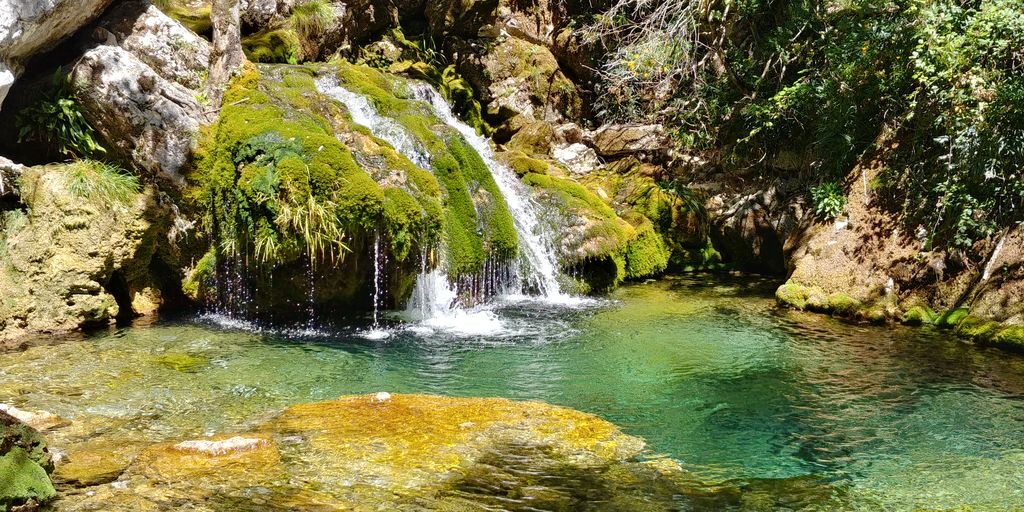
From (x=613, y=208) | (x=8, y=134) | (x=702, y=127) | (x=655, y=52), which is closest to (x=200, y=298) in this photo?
(x=8, y=134)

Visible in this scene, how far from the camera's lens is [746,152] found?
53.1 ft

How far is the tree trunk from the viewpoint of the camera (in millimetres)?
11258

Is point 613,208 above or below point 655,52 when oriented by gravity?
below

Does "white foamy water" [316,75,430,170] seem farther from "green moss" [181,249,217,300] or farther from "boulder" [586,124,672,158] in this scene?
"boulder" [586,124,672,158]

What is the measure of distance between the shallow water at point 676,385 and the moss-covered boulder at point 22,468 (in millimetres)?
929

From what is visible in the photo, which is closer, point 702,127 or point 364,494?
point 364,494

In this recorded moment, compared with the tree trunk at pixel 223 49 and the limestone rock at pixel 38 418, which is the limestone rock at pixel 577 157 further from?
the limestone rock at pixel 38 418

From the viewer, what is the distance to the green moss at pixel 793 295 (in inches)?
469

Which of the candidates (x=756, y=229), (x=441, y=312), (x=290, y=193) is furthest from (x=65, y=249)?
(x=756, y=229)

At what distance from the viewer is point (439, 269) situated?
10836 mm

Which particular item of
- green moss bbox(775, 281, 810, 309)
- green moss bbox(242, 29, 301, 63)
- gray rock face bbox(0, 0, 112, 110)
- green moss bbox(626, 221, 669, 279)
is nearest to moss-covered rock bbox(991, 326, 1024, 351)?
green moss bbox(775, 281, 810, 309)

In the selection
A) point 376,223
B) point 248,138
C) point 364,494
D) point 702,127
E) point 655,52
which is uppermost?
point 655,52

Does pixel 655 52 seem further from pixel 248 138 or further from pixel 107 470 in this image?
pixel 107 470

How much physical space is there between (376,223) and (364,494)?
5.34 m
